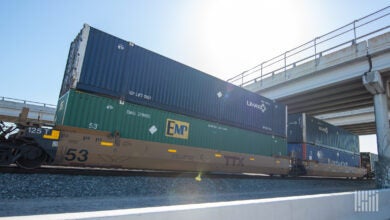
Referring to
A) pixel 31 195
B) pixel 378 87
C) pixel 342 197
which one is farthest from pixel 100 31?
pixel 378 87

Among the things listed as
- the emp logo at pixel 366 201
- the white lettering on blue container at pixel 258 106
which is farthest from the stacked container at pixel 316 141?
the emp logo at pixel 366 201

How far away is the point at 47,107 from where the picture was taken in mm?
34312

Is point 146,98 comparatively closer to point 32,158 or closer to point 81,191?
point 81,191

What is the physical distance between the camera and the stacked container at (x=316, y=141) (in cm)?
1777

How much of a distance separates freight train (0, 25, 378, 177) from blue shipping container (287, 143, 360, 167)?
312 centimetres

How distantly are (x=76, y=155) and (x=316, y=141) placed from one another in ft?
61.1

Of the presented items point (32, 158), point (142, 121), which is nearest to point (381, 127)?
point (142, 121)

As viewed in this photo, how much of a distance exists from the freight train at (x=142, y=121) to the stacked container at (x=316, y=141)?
3.55 metres

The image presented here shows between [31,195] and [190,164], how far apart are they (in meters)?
5.96

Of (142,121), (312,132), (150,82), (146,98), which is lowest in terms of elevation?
(142,121)

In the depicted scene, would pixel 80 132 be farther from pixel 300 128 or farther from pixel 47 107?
pixel 47 107

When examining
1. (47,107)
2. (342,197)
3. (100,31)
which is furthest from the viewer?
(47,107)

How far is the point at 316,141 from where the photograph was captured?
19.2 metres

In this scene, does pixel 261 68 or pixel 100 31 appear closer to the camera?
pixel 100 31
